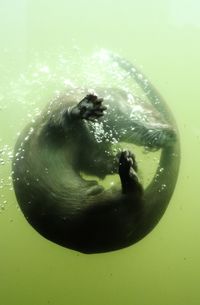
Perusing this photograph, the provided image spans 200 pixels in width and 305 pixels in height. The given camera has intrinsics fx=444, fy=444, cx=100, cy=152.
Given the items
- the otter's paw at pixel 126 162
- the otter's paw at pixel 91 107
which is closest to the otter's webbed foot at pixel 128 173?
the otter's paw at pixel 126 162

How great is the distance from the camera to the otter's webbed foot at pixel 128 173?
2.45 metres

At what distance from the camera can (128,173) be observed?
2451 millimetres

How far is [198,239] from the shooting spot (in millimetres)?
3479

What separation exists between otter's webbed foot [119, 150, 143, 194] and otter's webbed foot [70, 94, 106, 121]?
331 millimetres

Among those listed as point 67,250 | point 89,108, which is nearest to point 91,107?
point 89,108

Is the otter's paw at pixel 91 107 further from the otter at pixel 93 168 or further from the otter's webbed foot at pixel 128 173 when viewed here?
the otter's webbed foot at pixel 128 173

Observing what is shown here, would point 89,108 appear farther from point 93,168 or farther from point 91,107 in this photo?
point 93,168

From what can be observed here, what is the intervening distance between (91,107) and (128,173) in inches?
18.6

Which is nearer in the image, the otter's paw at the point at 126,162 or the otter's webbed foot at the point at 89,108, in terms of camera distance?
the otter's paw at the point at 126,162

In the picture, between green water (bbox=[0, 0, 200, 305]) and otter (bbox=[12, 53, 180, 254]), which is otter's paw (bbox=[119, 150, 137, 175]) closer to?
otter (bbox=[12, 53, 180, 254])

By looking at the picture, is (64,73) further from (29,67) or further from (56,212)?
(56,212)

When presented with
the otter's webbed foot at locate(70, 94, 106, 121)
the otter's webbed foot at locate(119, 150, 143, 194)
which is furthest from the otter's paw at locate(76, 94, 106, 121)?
the otter's webbed foot at locate(119, 150, 143, 194)

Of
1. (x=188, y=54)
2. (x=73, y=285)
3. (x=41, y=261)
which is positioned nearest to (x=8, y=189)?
(x=41, y=261)

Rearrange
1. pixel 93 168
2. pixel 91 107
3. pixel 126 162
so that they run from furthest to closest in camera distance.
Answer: pixel 93 168, pixel 91 107, pixel 126 162
